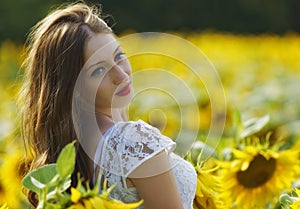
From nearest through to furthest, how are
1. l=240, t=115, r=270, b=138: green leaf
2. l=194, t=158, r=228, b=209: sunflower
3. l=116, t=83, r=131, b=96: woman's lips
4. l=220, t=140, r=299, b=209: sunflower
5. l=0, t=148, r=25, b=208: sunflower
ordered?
l=116, t=83, r=131, b=96: woman's lips < l=194, t=158, r=228, b=209: sunflower < l=220, t=140, r=299, b=209: sunflower < l=240, t=115, r=270, b=138: green leaf < l=0, t=148, r=25, b=208: sunflower

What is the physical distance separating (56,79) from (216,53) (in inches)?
207

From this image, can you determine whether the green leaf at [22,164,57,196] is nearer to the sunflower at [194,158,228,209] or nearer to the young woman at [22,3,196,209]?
the young woman at [22,3,196,209]

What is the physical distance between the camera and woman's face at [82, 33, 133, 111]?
2.14m

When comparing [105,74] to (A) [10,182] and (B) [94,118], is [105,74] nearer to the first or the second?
(B) [94,118]

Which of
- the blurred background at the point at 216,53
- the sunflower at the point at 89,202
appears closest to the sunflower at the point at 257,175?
the blurred background at the point at 216,53

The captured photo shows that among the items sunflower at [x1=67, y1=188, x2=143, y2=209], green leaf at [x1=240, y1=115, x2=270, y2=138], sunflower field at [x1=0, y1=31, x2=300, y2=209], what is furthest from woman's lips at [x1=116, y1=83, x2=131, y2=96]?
green leaf at [x1=240, y1=115, x2=270, y2=138]

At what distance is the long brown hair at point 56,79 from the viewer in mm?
2145

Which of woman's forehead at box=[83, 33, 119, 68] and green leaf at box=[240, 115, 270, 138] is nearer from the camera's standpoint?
woman's forehead at box=[83, 33, 119, 68]

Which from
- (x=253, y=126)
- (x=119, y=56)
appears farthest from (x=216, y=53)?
(x=119, y=56)

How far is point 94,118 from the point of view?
85.6 inches

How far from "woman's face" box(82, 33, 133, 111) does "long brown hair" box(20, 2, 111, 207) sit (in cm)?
2

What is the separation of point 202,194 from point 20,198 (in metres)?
1.05

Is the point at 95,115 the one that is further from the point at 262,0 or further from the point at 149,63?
the point at 262,0

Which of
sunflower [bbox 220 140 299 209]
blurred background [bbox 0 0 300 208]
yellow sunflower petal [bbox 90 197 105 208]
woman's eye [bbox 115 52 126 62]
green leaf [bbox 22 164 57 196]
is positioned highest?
woman's eye [bbox 115 52 126 62]
